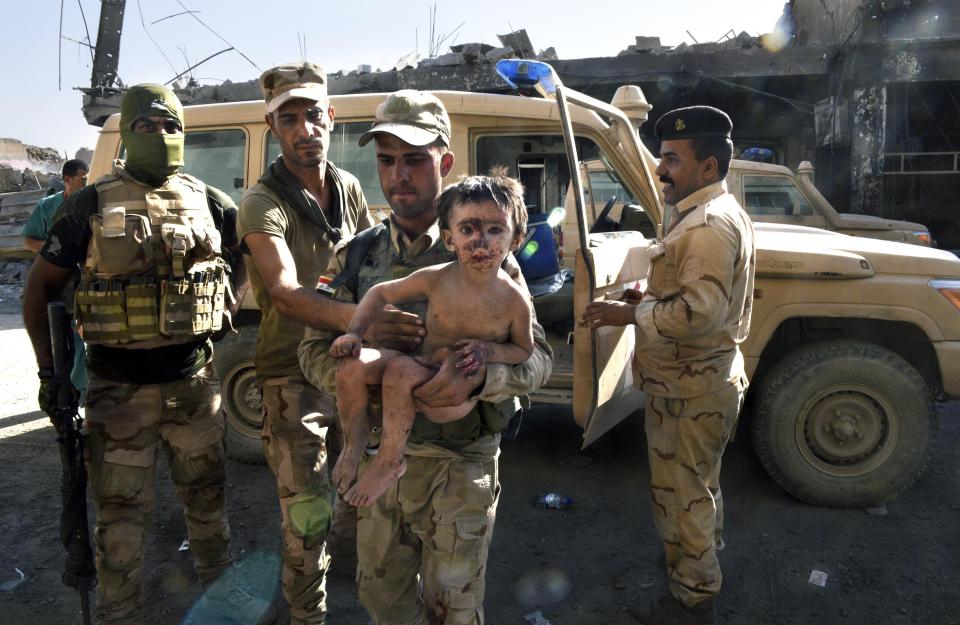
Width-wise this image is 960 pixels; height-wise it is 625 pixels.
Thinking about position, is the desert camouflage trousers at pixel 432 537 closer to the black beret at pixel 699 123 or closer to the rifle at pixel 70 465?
the rifle at pixel 70 465

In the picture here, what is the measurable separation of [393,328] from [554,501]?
2308mm

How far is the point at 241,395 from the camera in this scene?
4.31 meters

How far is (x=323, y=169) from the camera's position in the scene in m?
2.56

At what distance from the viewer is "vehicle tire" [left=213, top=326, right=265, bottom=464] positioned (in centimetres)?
424

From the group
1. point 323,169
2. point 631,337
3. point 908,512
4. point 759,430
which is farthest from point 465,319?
point 908,512

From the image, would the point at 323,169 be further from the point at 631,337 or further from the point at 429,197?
the point at 631,337

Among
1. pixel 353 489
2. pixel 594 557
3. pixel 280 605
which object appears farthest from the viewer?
pixel 594 557

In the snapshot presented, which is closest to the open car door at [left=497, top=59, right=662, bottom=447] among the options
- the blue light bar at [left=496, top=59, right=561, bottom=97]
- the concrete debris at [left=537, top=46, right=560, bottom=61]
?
the blue light bar at [left=496, top=59, right=561, bottom=97]

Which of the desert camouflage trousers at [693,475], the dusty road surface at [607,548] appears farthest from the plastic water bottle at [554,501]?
the desert camouflage trousers at [693,475]

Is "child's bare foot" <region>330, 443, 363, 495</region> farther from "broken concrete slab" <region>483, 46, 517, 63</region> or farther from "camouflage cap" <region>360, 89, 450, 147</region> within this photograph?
"broken concrete slab" <region>483, 46, 517, 63</region>

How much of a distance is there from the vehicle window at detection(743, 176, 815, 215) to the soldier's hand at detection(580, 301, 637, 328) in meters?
5.82

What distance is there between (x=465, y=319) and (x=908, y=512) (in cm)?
313

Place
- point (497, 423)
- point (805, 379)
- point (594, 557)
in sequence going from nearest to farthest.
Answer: point (497, 423) < point (594, 557) < point (805, 379)

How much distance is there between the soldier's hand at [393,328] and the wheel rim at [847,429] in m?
2.69
